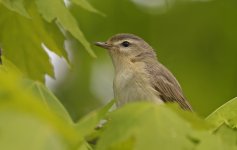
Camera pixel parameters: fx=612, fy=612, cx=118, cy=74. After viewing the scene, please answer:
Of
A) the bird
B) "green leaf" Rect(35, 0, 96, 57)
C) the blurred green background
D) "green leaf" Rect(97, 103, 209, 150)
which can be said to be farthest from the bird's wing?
"green leaf" Rect(97, 103, 209, 150)

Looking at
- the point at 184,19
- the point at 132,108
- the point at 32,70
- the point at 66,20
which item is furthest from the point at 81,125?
the point at 184,19

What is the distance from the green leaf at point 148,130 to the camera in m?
1.63

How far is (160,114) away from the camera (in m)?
1.70

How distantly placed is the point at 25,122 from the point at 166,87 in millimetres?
3177

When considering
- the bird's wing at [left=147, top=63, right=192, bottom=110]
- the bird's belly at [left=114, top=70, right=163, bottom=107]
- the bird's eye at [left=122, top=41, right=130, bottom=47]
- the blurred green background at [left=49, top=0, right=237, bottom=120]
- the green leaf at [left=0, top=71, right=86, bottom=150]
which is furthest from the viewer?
the blurred green background at [left=49, top=0, right=237, bottom=120]

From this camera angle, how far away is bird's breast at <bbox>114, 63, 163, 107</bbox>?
419 centimetres

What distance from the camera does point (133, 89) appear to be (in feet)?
13.9

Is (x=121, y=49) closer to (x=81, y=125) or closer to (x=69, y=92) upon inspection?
(x=69, y=92)

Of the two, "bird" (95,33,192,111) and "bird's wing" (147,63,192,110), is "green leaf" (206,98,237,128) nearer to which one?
"bird" (95,33,192,111)

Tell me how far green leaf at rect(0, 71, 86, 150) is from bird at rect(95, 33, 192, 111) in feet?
8.95

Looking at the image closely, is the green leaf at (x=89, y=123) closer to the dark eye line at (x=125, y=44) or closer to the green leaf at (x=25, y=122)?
the green leaf at (x=25, y=122)

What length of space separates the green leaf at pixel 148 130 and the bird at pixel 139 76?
2405 millimetres

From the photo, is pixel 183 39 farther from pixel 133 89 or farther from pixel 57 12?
pixel 57 12

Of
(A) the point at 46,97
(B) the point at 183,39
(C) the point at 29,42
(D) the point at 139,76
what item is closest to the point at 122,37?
(D) the point at 139,76
